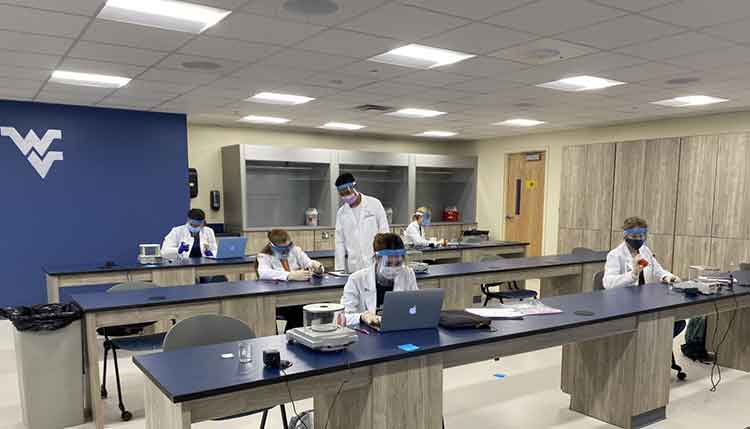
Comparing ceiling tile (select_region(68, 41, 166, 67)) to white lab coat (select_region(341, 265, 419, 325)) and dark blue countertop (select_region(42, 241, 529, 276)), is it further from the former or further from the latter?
white lab coat (select_region(341, 265, 419, 325))

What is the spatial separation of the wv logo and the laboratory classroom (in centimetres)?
2

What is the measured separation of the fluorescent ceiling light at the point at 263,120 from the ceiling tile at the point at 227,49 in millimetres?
3220

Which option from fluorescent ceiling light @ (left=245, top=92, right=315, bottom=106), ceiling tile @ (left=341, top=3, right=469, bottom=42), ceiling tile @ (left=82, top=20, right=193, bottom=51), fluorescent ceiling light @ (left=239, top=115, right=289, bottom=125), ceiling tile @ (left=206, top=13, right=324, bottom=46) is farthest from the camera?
fluorescent ceiling light @ (left=239, top=115, right=289, bottom=125)

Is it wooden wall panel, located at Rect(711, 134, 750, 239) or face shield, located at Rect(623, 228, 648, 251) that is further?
wooden wall panel, located at Rect(711, 134, 750, 239)

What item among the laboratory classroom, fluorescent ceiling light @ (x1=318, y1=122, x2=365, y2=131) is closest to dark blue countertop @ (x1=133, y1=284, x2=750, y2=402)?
the laboratory classroom

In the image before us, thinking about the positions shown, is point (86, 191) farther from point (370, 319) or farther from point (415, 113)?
point (370, 319)

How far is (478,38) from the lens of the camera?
349 centimetres

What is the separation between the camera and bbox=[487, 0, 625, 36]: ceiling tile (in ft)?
9.46

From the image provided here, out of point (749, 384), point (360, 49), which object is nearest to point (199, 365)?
point (360, 49)

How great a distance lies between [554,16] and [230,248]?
379 cm

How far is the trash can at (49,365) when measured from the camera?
2916 millimetres

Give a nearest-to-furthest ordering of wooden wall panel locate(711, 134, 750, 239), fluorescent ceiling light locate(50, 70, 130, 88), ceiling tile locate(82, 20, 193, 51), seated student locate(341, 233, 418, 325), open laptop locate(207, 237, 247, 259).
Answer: seated student locate(341, 233, 418, 325) < ceiling tile locate(82, 20, 193, 51) < fluorescent ceiling light locate(50, 70, 130, 88) < open laptop locate(207, 237, 247, 259) < wooden wall panel locate(711, 134, 750, 239)

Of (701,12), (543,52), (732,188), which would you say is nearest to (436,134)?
(732,188)

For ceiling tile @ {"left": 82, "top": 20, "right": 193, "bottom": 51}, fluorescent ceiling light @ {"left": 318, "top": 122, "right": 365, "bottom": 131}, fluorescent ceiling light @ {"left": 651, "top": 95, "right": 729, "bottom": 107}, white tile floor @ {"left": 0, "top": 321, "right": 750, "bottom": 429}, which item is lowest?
white tile floor @ {"left": 0, "top": 321, "right": 750, "bottom": 429}
